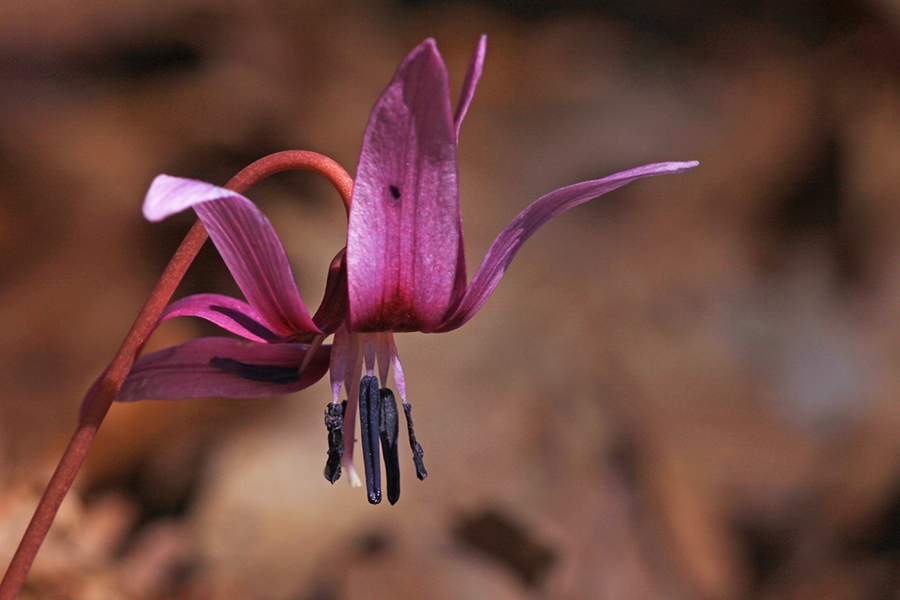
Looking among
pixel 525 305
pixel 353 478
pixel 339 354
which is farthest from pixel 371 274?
pixel 525 305

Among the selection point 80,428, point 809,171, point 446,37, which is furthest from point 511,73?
point 80,428

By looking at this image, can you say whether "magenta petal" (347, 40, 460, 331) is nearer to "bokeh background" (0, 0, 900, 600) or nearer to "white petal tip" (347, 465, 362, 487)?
"white petal tip" (347, 465, 362, 487)

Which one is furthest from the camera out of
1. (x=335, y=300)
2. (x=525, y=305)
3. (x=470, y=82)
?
(x=525, y=305)

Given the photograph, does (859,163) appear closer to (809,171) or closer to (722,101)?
(809,171)

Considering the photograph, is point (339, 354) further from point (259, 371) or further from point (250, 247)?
point (250, 247)

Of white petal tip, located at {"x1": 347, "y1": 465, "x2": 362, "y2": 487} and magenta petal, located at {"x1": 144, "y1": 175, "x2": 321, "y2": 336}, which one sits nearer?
magenta petal, located at {"x1": 144, "y1": 175, "x2": 321, "y2": 336}

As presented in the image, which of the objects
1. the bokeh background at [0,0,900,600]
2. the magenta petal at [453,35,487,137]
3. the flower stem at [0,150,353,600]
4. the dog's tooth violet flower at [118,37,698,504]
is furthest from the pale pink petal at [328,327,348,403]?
the bokeh background at [0,0,900,600]
